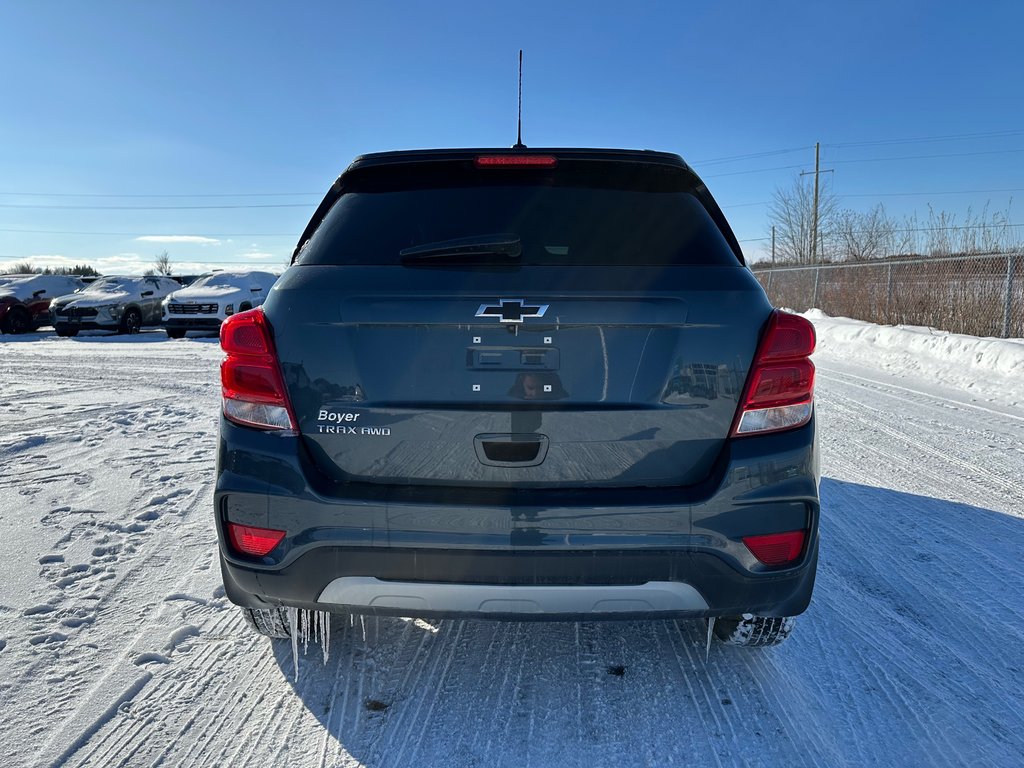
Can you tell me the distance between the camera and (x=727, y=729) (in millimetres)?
2076

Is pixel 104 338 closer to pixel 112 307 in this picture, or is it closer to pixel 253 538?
pixel 112 307

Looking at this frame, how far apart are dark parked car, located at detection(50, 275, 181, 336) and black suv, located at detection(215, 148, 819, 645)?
60.2ft

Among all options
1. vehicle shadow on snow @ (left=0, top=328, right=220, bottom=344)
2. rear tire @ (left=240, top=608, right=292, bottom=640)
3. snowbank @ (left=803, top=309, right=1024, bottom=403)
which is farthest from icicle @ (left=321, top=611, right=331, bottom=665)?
vehicle shadow on snow @ (left=0, top=328, right=220, bottom=344)

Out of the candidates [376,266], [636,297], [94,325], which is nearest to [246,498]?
[376,266]

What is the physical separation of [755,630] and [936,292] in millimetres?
13372

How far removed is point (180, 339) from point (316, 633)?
635 inches

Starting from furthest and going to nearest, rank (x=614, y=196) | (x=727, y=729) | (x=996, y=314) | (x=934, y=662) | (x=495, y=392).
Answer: (x=996, y=314), (x=934, y=662), (x=614, y=196), (x=727, y=729), (x=495, y=392)

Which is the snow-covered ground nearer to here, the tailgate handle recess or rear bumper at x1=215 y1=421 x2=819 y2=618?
rear bumper at x1=215 y1=421 x2=819 y2=618

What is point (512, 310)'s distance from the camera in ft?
6.23

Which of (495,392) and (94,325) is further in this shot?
(94,325)

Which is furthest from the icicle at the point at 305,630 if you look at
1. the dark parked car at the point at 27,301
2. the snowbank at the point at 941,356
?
the dark parked car at the point at 27,301

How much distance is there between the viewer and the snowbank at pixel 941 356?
849 cm

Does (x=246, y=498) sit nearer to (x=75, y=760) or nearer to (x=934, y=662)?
(x=75, y=760)

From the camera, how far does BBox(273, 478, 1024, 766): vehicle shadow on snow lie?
199cm
